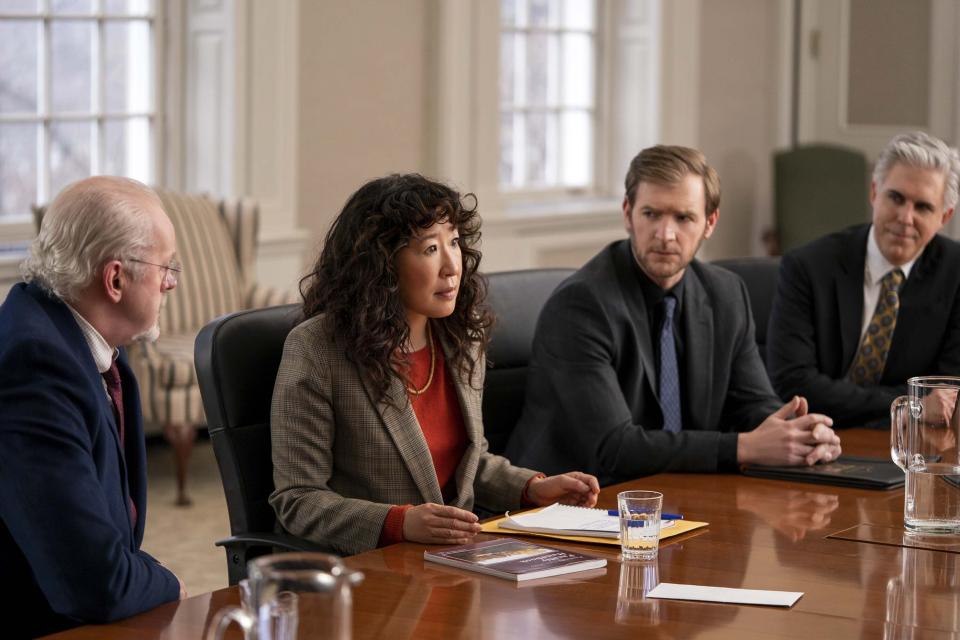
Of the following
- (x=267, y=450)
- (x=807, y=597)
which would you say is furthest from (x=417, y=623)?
(x=267, y=450)

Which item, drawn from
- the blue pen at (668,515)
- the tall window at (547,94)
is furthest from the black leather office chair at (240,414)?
the tall window at (547,94)

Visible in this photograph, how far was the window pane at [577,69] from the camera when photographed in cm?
699

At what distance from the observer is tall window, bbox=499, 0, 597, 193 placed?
670 cm

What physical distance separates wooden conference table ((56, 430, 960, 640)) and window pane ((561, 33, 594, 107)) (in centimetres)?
504

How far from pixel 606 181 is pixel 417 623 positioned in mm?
5744

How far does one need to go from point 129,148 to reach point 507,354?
318 centimetres

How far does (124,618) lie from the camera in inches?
65.2

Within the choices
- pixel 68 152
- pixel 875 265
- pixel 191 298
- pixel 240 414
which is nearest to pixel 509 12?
pixel 68 152

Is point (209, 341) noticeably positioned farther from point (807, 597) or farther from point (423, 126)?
point (423, 126)

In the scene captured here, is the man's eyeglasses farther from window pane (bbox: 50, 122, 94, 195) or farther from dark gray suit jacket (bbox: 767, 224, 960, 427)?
window pane (bbox: 50, 122, 94, 195)

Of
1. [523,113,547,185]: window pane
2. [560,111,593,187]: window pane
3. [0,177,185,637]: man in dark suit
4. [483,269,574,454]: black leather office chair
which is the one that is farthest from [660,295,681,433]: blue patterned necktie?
[560,111,593,187]: window pane

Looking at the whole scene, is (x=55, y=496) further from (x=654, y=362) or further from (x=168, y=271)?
(x=654, y=362)

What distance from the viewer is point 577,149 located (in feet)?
23.3

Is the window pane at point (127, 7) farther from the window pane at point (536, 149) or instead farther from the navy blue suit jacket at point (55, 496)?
the navy blue suit jacket at point (55, 496)
